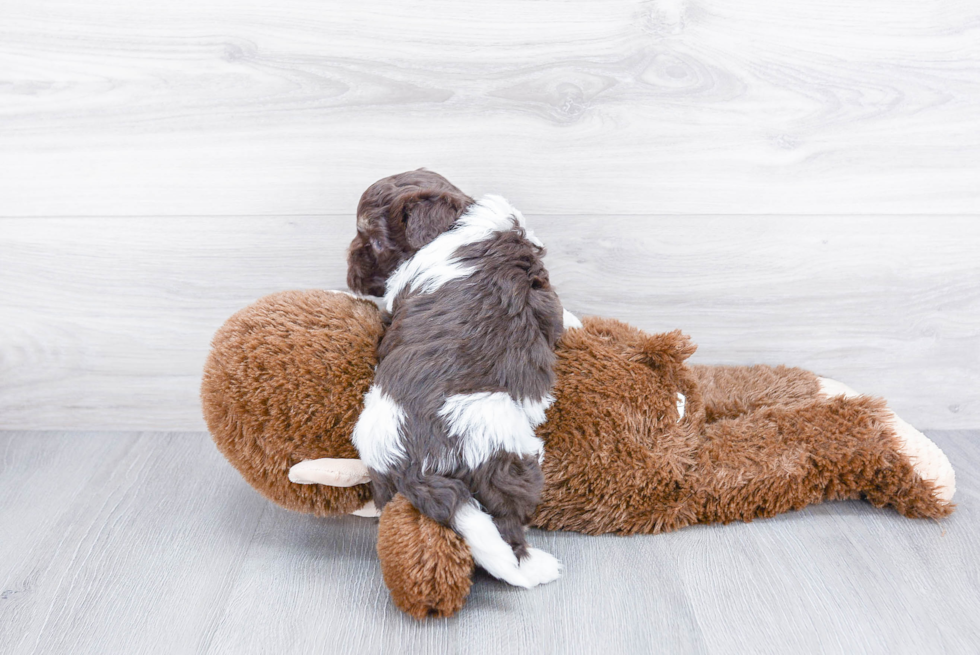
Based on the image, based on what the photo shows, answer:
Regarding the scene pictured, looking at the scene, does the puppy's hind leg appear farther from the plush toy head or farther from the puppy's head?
the puppy's head

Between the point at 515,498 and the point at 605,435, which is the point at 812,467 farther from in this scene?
the point at 515,498

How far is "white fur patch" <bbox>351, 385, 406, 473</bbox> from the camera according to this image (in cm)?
79

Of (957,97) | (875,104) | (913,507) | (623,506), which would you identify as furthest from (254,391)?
(957,97)

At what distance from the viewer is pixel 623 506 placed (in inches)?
36.6

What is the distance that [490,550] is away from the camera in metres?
0.79

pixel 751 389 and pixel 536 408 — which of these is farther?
pixel 751 389

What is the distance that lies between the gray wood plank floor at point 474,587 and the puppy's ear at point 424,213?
42 cm

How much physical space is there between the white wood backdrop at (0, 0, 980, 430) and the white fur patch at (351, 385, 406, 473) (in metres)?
0.40

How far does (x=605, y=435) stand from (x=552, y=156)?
44 cm

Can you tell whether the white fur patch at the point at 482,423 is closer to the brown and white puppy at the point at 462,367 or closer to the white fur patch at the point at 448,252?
the brown and white puppy at the point at 462,367

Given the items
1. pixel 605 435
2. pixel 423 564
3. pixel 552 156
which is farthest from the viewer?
pixel 552 156

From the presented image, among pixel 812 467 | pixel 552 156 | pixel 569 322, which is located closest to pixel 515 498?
pixel 569 322

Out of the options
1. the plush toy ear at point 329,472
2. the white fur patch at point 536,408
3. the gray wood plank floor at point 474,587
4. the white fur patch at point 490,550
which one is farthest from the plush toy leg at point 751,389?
the plush toy ear at point 329,472

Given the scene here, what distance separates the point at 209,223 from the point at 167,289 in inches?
5.5
